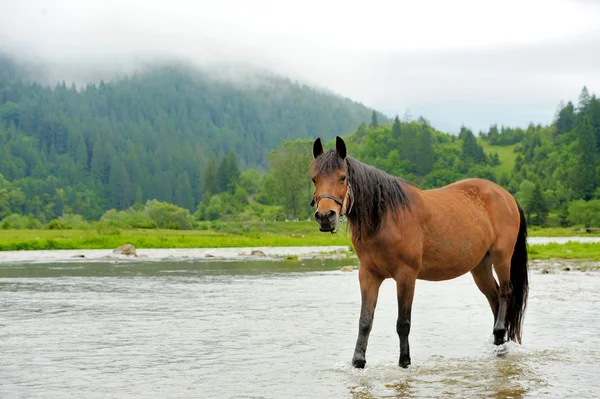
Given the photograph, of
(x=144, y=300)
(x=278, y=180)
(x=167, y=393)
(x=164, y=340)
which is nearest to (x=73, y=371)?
(x=167, y=393)

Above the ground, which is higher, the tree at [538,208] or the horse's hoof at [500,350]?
the tree at [538,208]

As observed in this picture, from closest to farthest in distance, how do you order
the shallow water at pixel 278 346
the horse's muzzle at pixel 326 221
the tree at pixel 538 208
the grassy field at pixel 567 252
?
the horse's muzzle at pixel 326 221 < the shallow water at pixel 278 346 < the grassy field at pixel 567 252 < the tree at pixel 538 208

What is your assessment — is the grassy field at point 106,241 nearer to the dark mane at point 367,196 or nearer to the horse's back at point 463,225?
the horse's back at point 463,225

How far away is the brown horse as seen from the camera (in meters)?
9.25

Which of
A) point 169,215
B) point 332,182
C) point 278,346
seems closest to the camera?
point 332,182

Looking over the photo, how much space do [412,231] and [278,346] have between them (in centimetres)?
355

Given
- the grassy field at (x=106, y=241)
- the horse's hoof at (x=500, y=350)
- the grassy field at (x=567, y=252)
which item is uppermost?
the horse's hoof at (x=500, y=350)

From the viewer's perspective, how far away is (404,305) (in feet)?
32.0

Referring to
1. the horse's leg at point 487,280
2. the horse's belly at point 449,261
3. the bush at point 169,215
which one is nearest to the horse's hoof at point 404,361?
the horse's belly at point 449,261

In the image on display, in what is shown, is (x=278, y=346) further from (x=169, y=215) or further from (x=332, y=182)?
(x=169, y=215)

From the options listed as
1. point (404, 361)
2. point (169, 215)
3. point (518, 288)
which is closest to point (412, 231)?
point (404, 361)

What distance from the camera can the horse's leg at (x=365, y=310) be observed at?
9.70m

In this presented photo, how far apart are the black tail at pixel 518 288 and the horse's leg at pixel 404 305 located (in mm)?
2647

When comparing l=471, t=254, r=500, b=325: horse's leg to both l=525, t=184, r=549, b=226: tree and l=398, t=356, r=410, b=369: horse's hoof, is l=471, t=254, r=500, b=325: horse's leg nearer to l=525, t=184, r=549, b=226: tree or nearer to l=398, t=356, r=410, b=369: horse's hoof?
l=398, t=356, r=410, b=369: horse's hoof
